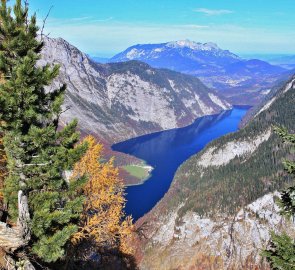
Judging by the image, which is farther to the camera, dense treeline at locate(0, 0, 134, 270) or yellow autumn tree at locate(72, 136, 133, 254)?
yellow autumn tree at locate(72, 136, 133, 254)

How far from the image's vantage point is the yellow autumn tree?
115ft

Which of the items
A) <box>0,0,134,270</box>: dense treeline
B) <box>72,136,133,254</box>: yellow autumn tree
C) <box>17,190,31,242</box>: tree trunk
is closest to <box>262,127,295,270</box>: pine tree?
<box>0,0,134,270</box>: dense treeline

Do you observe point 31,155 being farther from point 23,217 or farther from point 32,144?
point 23,217

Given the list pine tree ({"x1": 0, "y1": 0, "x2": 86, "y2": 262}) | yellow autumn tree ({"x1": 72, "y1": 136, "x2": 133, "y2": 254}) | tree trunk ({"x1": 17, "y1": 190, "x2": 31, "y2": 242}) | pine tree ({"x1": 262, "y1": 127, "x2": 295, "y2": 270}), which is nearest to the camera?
pine tree ({"x1": 262, "y1": 127, "x2": 295, "y2": 270})

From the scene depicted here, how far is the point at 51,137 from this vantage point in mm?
28062

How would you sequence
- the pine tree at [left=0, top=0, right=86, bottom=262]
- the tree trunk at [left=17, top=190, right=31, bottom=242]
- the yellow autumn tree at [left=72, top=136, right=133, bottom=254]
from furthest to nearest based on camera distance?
the yellow autumn tree at [left=72, top=136, right=133, bottom=254] < the pine tree at [left=0, top=0, right=86, bottom=262] < the tree trunk at [left=17, top=190, right=31, bottom=242]

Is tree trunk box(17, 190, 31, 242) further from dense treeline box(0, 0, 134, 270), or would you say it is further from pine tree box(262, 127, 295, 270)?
pine tree box(262, 127, 295, 270)

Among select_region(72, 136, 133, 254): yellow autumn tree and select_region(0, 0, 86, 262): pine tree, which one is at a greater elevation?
select_region(0, 0, 86, 262): pine tree

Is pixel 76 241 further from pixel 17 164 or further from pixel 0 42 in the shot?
pixel 0 42

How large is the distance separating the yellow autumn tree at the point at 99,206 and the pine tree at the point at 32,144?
5.61 m

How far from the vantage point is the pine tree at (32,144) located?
85.9ft

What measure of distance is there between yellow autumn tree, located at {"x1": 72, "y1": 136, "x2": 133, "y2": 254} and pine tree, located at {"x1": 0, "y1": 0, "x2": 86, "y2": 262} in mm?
5606

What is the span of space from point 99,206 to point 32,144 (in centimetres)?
1136

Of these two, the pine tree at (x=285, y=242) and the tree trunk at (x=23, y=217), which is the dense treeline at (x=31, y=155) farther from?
the pine tree at (x=285, y=242)
